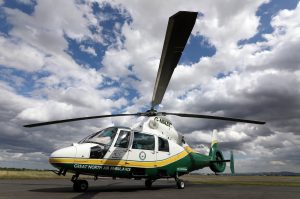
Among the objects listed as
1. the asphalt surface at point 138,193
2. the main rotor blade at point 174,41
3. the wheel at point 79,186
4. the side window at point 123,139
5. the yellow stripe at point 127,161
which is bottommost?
the asphalt surface at point 138,193

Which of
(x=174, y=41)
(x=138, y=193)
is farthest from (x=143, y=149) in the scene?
(x=174, y=41)

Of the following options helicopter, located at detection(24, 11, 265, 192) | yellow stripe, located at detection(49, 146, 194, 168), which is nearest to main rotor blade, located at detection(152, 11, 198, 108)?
helicopter, located at detection(24, 11, 265, 192)

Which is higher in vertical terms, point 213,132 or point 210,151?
point 213,132

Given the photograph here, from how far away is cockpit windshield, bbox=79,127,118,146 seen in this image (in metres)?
14.1

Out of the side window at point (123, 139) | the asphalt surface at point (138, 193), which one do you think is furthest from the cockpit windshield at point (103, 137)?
the asphalt surface at point (138, 193)

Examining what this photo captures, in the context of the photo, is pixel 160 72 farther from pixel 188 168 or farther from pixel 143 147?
pixel 188 168

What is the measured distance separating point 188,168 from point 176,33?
11.9 m

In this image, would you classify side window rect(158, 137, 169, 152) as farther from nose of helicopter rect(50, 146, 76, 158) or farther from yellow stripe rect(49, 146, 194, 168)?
nose of helicopter rect(50, 146, 76, 158)

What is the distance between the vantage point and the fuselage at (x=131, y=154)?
13.1 metres

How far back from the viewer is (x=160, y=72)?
1140 centimetres

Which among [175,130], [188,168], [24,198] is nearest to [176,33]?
[24,198]

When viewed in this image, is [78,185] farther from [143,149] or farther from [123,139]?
[143,149]

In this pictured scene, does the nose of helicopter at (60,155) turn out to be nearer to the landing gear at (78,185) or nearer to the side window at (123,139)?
the landing gear at (78,185)

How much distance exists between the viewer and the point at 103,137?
563 inches
